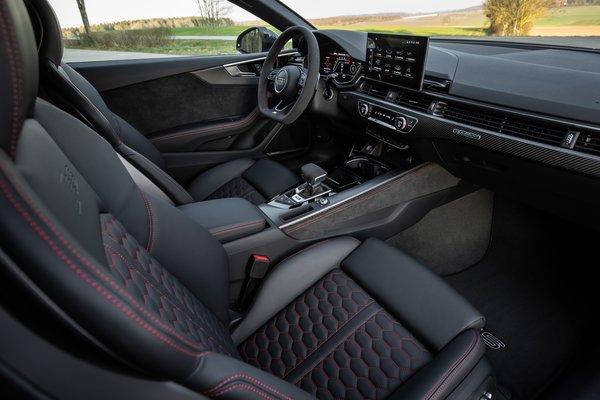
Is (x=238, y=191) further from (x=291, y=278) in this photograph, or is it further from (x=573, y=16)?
(x=573, y=16)

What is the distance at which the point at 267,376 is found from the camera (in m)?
0.63

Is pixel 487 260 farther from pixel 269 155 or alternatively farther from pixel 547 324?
pixel 269 155

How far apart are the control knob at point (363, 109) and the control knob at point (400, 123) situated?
0.19 metres

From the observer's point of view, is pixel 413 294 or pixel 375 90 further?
pixel 375 90

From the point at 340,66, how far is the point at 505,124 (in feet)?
3.02

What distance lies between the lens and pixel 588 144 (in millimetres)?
1039

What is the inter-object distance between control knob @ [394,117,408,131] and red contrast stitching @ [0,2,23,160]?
1303 mm

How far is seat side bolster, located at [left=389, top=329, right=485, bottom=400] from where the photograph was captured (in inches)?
34.8

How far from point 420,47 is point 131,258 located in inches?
44.3

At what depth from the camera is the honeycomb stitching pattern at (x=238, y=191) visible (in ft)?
6.35

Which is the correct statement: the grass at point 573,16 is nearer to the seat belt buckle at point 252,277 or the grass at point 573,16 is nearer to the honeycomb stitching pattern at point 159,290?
the seat belt buckle at point 252,277

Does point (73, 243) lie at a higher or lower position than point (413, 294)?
higher

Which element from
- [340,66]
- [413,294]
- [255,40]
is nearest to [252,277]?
[413,294]

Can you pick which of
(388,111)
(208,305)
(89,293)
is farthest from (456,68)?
(89,293)
